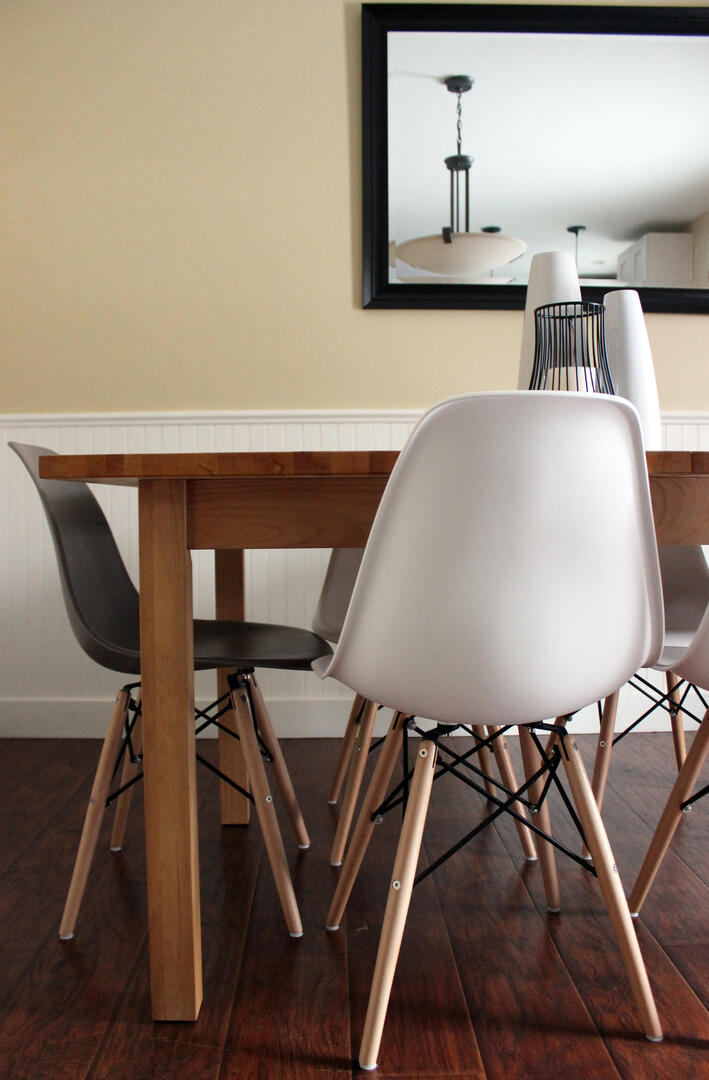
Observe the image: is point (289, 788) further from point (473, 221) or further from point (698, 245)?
point (698, 245)

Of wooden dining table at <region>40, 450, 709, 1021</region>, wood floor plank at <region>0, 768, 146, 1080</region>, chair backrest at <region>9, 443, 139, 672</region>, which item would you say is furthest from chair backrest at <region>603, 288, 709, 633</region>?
wood floor plank at <region>0, 768, 146, 1080</region>

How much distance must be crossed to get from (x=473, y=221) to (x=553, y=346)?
1175mm

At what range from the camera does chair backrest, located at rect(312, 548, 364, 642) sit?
6.34 ft

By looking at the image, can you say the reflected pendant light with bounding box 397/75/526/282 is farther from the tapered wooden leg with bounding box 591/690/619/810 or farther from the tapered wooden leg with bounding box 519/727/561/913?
the tapered wooden leg with bounding box 519/727/561/913

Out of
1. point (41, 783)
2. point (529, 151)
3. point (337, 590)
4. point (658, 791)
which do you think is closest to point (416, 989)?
point (337, 590)

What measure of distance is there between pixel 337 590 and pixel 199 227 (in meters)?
1.21

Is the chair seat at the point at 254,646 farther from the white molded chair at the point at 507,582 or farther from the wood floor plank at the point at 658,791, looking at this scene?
the wood floor plank at the point at 658,791

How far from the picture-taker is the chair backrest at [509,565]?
0.98 m

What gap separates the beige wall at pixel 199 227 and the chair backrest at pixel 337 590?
721mm

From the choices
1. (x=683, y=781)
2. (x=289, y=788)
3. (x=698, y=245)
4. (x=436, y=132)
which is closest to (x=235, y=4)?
(x=436, y=132)

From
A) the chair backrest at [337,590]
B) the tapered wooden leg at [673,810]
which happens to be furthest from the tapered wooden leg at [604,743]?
the chair backrest at [337,590]

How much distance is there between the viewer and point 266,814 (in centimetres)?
137

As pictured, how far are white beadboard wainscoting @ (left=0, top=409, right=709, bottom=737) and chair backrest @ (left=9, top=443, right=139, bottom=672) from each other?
796 millimetres

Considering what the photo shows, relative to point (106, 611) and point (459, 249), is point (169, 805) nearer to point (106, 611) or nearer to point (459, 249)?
point (106, 611)
